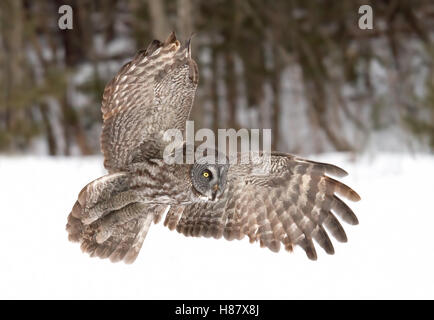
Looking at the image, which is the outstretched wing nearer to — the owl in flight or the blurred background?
the owl in flight

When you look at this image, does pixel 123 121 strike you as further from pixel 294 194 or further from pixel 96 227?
pixel 294 194

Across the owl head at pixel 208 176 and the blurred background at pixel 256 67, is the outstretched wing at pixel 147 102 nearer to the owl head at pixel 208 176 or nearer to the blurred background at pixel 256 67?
the owl head at pixel 208 176

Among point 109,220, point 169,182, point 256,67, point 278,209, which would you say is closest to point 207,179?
point 169,182

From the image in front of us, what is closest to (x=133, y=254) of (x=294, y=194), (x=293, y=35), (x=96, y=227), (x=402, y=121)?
(x=96, y=227)

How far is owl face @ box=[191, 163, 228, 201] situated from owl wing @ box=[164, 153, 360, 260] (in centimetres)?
19

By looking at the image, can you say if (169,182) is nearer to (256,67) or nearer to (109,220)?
(109,220)

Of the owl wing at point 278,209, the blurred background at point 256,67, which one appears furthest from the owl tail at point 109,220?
the blurred background at point 256,67

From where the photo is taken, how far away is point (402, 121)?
11070 millimetres

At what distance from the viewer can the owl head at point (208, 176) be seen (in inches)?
169

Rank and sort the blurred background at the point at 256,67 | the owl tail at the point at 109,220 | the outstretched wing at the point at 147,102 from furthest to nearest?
the blurred background at the point at 256,67
the owl tail at the point at 109,220
the outstretched wing at the point at 147,102

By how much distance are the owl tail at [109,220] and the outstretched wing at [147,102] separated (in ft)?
0.68

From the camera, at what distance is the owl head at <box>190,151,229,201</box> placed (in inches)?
169

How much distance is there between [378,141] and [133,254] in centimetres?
1143

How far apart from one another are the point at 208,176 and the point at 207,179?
2cm
